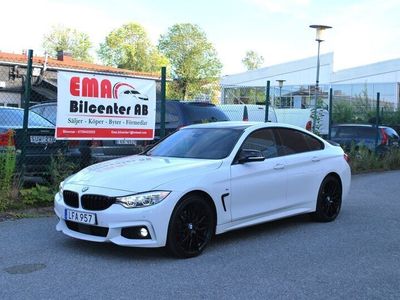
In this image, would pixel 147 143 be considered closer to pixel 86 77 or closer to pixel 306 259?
pixel 86 77

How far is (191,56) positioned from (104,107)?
7149cm

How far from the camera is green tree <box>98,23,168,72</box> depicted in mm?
79438

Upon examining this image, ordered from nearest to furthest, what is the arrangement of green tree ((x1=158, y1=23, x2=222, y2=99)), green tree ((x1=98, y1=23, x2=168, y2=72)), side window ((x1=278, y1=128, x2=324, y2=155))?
side window ((x1=278, y1=128, x2=324, y2=155)), green tree ((x1=158, y1=23, x2=222, y2=99)), green tree ((x1=98, y1=23, x2=168, y2=72))

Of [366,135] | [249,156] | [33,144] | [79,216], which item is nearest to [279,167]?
[249,156]

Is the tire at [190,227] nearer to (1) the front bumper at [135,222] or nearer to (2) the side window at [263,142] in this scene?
(1) the front bumper at [135,222]

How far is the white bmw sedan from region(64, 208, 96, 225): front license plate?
0.04ft

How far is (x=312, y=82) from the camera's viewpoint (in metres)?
57.2

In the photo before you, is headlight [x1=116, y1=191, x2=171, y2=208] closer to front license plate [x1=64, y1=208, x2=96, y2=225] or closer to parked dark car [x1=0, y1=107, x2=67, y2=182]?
front license plate [x1=64, y1=208, x2=96, y2=225]

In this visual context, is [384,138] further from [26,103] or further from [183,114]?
[26,103]

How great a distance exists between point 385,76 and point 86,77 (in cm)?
4837

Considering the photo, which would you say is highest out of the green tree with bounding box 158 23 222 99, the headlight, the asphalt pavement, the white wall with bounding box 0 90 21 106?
the green tree with bounding box 158 23 222 99

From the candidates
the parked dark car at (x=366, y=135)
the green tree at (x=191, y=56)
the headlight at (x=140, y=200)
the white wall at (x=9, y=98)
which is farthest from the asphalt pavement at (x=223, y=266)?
the green tree at (x=191, y=56)

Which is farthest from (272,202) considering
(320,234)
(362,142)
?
(362,142)

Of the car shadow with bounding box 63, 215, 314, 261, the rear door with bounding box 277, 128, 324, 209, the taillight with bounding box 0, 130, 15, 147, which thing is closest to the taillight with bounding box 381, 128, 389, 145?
the rear door with bounding box 277, 128, 324, 209
